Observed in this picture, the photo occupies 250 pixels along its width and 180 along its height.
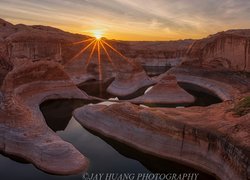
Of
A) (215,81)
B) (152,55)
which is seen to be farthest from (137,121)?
(152,55)

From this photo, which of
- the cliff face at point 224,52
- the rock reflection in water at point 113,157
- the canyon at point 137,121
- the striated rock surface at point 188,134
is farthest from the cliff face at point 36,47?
the striated rock surface at point 188,134

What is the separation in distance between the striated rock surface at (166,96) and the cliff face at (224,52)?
1519 cm

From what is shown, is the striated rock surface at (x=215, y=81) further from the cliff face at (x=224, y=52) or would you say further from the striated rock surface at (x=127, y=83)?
the striated rock surface at (x=127, y=83)

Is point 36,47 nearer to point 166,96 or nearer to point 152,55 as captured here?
point 166,96

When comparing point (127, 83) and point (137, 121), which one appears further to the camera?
point (127, 83)

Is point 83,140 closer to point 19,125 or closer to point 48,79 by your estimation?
point 19,125

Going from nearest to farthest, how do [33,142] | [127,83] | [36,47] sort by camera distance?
1. [33,142]
2. [127,83]
3. [36,47]

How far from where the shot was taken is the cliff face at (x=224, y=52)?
4759 centimetres

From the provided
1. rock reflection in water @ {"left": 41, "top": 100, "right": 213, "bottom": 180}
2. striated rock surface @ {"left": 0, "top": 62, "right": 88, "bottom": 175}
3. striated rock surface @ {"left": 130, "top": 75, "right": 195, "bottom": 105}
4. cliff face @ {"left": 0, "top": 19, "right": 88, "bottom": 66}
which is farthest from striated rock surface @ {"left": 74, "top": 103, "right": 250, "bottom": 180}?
cliff face @ {"left": 0, "top": 19, "right": 88, "bottom": 66}

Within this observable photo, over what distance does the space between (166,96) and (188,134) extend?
52.5ft

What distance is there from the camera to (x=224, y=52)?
48.9 m

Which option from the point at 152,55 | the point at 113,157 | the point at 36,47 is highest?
the point at 36,47

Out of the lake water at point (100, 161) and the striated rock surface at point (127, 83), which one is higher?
the striated rock surface at point (127, 83)

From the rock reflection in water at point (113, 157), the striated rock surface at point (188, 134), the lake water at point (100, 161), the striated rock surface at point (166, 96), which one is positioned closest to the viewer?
the striated rock surface at point (188, 134)
